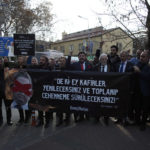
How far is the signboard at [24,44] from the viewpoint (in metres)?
6.79

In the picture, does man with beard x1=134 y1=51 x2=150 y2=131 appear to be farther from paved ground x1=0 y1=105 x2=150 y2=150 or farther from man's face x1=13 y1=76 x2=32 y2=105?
Answer: man's face x1=13 y1=76 x2=32 y2=105

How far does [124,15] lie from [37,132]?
294 inches

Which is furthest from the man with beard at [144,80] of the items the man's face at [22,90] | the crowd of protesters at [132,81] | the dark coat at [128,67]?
the man's face at [22,90]

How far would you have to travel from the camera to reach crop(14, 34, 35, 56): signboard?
679 cm

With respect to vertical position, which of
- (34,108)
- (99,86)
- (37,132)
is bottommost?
(37,132)

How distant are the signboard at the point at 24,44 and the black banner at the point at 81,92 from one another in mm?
2543

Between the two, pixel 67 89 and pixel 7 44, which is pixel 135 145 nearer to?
pixel 67 89

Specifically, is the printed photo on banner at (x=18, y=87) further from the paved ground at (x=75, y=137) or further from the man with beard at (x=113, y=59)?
the man with beard at (x=113, y=59)

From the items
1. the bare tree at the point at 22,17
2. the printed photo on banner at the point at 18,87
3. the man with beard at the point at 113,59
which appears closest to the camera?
the printed photo on banner at the point at 18,87

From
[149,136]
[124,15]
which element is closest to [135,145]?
[149,136]

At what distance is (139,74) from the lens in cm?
425

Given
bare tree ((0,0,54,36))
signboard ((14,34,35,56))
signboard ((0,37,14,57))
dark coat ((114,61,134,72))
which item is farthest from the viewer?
bare tree ((0,0,54,36))

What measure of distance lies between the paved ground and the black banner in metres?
0.55

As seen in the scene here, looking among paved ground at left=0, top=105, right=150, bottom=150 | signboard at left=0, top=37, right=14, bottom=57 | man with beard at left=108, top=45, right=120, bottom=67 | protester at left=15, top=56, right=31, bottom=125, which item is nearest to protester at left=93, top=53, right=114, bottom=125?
man with beard at left=108, top=45, right=120, bottom=67
